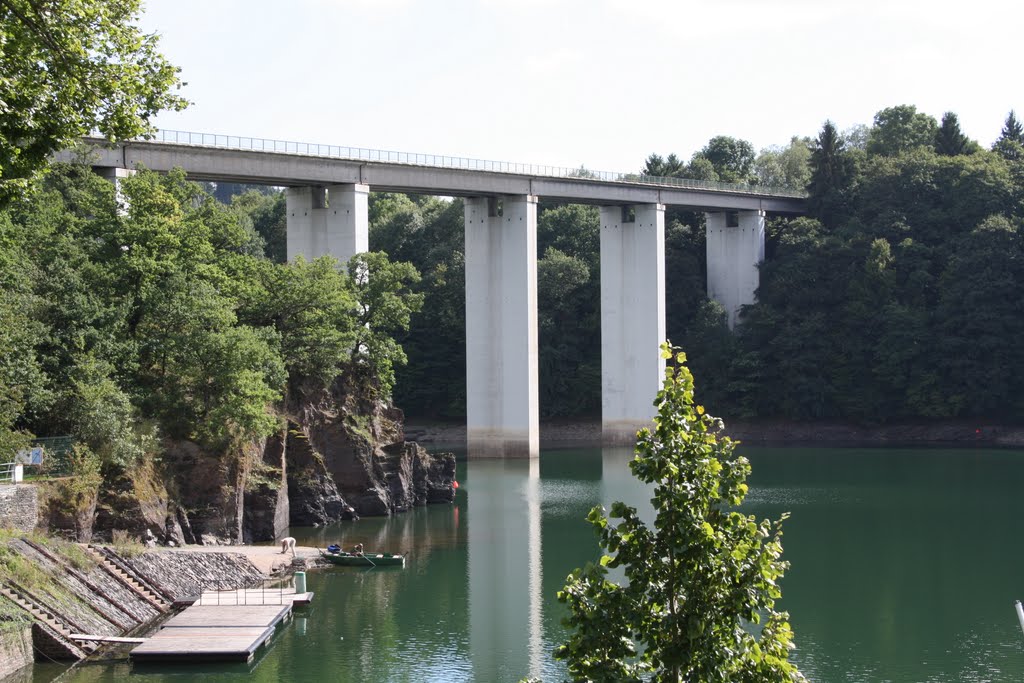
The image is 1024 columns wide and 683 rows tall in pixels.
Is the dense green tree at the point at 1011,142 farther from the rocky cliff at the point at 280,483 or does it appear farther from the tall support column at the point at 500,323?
the rocky cliff at the point at 280,483

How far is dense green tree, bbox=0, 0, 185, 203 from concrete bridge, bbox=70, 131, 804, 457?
3550cm

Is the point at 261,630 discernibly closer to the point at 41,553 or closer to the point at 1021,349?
the point at 41,553

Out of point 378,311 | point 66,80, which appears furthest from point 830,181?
point 66,80

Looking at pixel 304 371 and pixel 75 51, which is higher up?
pixel 75 51

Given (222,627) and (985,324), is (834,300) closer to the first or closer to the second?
(985,324)

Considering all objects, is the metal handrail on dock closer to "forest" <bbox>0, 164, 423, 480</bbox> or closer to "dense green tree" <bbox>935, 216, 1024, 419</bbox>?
"forest" <bbox>0, 164, 423, 480</bbox>

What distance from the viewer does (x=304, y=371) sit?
5659 centimetres

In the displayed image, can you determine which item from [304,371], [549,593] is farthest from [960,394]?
[549,593]

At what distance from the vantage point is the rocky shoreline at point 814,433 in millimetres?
88688

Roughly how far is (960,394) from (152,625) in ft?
214

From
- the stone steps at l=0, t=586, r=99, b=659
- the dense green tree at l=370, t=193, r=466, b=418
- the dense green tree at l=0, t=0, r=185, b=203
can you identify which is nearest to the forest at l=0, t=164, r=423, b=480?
the stone steps at l=0, t=586, r=99, b=659

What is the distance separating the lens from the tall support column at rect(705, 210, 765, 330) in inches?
3858

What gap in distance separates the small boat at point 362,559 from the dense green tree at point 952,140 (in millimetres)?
69314

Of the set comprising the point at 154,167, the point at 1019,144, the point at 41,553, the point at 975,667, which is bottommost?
the point at 975,667
